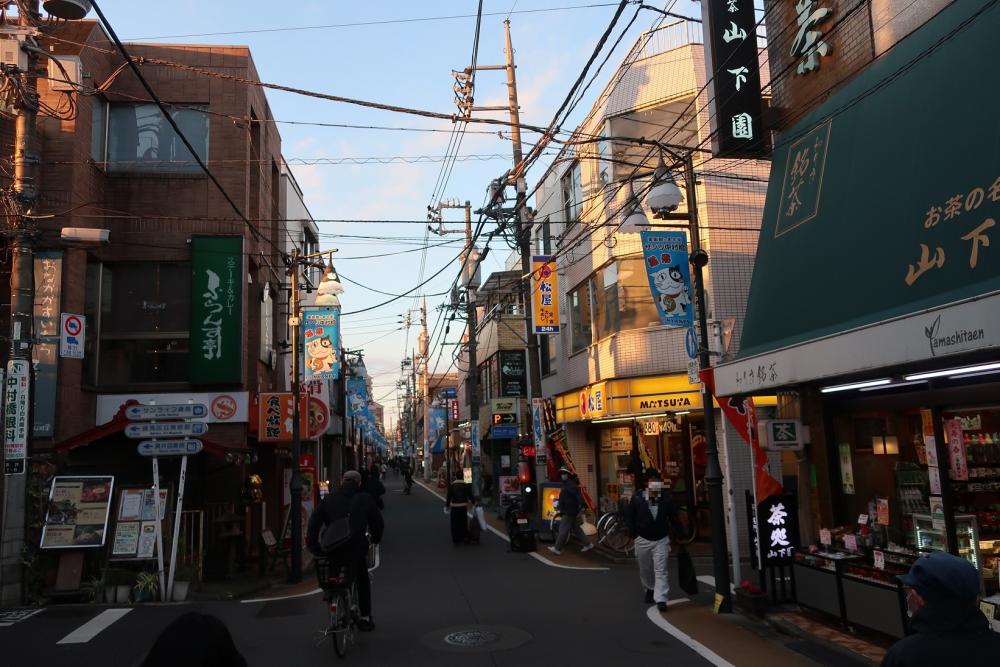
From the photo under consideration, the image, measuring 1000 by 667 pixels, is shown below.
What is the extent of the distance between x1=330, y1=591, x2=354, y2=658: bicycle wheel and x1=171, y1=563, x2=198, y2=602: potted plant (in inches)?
201

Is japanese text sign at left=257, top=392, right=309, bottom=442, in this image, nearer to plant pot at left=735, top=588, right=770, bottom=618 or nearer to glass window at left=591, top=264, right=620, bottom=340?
glass window at left=591, top=264, right=620, bottom=340

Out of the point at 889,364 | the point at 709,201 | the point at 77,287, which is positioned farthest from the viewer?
the point at 709,201

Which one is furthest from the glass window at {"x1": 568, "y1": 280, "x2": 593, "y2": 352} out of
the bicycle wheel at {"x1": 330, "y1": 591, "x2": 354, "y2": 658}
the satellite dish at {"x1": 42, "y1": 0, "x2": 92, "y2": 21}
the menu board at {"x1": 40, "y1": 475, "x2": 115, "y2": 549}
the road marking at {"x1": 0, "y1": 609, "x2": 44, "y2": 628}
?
the road marking at {"x1": 0, "y1": 609, "x2": 44, "y2": 628}

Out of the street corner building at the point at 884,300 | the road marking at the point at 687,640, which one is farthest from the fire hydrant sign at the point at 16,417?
the street corner building at the point at 884,300

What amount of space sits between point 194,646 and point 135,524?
1104 cm

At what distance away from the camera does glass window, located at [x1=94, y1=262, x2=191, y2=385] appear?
17.0 m

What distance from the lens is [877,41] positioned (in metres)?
9.40

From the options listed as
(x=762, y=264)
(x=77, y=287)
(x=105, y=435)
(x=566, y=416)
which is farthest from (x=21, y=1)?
(x=566, y=416)

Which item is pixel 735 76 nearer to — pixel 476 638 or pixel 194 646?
pixel 476 638

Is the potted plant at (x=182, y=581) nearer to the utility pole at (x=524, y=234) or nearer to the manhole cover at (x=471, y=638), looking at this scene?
the manhole cover at (x=471, y=638)

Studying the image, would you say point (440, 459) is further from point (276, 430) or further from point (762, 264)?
point (762, 264)

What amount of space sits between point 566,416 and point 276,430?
9.32 m

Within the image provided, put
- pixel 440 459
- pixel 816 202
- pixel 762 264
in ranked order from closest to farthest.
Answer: pixel 816 202, pixel 762 264, pixel 440 459

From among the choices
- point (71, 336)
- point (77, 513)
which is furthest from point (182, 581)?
point (71, 336)
